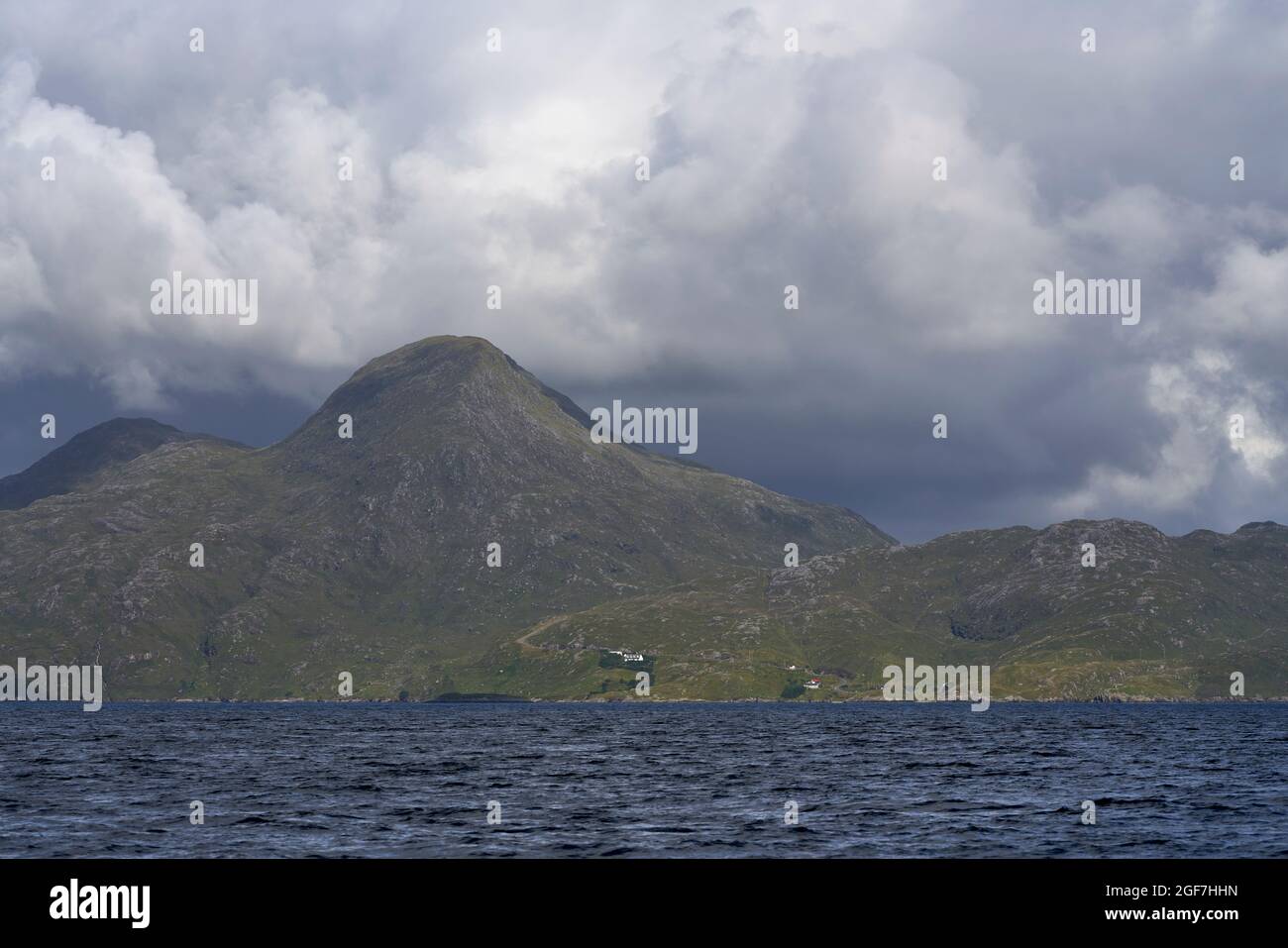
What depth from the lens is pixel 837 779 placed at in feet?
361
